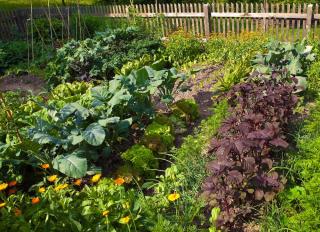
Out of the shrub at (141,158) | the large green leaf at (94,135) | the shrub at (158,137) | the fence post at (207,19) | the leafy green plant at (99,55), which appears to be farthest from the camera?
the fence post at (207,19)

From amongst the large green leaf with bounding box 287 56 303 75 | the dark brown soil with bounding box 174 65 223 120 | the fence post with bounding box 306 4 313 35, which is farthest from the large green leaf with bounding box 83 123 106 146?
the fence post with bounding box 306 4 313 35

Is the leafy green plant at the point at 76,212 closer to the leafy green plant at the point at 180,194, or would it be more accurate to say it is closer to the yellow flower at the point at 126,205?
the yellow flower at the point at 126,205

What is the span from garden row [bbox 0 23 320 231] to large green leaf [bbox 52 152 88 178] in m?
0.01

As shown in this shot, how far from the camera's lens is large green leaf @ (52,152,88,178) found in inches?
149

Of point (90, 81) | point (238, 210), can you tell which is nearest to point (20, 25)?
point (90, 81)

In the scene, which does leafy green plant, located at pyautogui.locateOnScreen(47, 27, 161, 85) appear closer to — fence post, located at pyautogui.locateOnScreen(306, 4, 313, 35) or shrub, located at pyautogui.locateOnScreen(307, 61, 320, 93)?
fence post, located at pyautogui.locateOnScreen(306, 4, 313, 35)

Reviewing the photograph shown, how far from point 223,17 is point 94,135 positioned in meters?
7.05

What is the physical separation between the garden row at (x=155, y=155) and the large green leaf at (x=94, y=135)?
0.01 metres

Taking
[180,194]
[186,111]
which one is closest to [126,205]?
[180,194]

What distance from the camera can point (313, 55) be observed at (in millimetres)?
6305

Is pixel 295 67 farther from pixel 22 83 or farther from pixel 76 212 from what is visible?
pixel 22 83

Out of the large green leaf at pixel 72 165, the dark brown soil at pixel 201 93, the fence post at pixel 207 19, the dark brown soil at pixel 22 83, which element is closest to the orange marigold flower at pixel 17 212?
the large green leaf at pixel 72 165

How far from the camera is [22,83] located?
9203 mm

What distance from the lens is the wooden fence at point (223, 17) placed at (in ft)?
29.5
